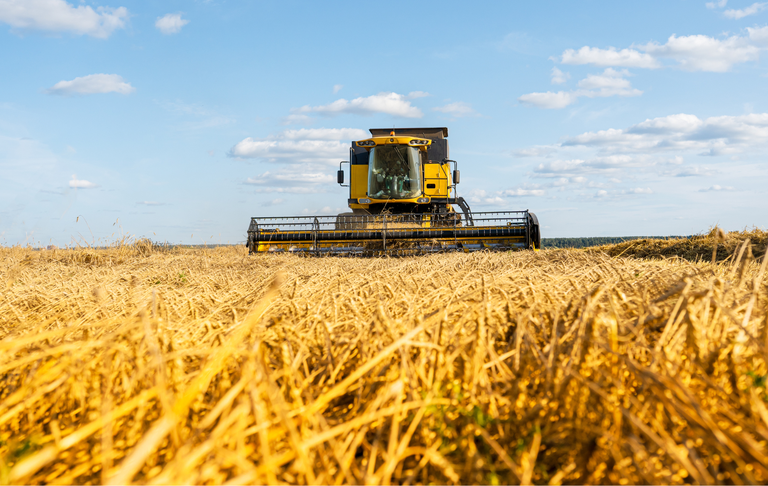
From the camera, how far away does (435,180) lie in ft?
43.1

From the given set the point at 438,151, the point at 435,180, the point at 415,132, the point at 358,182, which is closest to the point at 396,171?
the point at 435,180

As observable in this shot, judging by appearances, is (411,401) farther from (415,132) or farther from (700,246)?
(415,132)

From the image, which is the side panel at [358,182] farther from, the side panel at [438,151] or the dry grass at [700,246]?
the dry grass at [700,246]

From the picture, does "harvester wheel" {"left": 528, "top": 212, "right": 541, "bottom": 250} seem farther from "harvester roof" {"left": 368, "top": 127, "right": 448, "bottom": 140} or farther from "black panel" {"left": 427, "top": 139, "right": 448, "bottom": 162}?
"harvester roof" {"left": 368, "top": 127, "right": 448, "bottom": 140}

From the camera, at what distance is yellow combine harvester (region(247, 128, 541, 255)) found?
32.5 feet

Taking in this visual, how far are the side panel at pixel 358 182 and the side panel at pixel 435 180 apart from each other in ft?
5.25

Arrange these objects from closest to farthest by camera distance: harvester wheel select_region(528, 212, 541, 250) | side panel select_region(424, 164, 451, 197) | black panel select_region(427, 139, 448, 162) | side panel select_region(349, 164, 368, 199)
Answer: harvester wheel select_region(528, 212, 541, 250) → side panel select_region(424, 164, 451, 197) → side panel select_region(349, 164, 368, 199) → black panel select_region(427, 139, 448, 162)

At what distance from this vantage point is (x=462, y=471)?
3.79 feet

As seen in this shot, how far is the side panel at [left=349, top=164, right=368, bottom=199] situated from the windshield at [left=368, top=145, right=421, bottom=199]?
1.36 metres

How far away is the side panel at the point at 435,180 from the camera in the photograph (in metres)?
13.1

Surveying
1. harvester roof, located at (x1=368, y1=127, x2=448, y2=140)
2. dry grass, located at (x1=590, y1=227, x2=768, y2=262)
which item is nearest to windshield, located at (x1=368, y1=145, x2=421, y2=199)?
harvester roof, located at (x1=368, y1=127, x2=448, y2=140)

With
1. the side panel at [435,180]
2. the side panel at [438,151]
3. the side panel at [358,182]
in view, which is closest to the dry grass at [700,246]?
the side panel at [435,180]

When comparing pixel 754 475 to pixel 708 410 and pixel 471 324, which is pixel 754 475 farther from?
pixel 471 324

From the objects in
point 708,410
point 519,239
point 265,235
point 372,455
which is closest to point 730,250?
point 519,239
